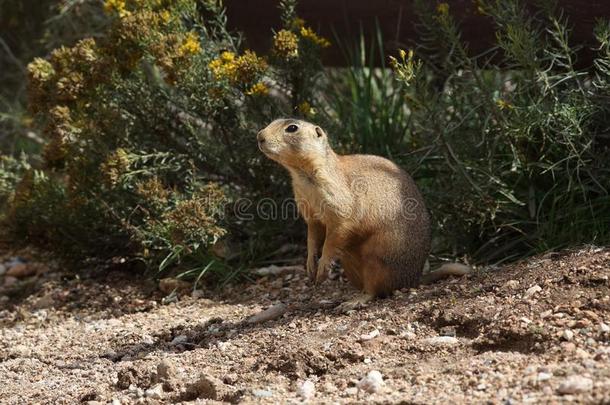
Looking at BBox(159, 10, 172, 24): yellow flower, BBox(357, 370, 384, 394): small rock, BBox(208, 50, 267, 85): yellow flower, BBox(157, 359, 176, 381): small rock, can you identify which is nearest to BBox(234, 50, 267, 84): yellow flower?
BBox(208, 50, 267, 85): yellow flower

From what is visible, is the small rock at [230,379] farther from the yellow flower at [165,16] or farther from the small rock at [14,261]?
the small rock at [14,261]

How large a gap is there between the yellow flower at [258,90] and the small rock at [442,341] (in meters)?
2.30

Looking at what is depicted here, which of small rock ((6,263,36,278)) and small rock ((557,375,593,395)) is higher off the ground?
small rock ((557,375,593,395))

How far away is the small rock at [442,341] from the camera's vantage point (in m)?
4.26

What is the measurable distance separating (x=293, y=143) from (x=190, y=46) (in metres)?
1.16

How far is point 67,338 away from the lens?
561 cm

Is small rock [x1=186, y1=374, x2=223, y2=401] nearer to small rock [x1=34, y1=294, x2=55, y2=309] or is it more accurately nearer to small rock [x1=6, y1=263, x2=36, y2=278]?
small rock [x1=34, y1=294, x2=55, y2=309]

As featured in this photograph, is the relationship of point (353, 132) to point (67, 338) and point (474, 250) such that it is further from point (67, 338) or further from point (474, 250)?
point (67, 338)

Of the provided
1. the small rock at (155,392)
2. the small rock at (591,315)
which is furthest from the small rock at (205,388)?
the small rock at (591,315)

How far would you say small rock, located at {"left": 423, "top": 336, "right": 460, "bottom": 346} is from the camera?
4.26 m

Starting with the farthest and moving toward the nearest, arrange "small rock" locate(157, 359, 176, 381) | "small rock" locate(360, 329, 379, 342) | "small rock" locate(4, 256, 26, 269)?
1. "small rock" locate(4, 256, 26, 269)
2. "small rock" locate(360, 329, 379, 342)
3. "small rock" locate(157, 359, 176, 381)

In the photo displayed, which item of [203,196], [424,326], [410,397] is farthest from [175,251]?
[410,397]

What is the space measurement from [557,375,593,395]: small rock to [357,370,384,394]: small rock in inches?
29.5

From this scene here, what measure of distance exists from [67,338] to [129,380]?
1.30 m
